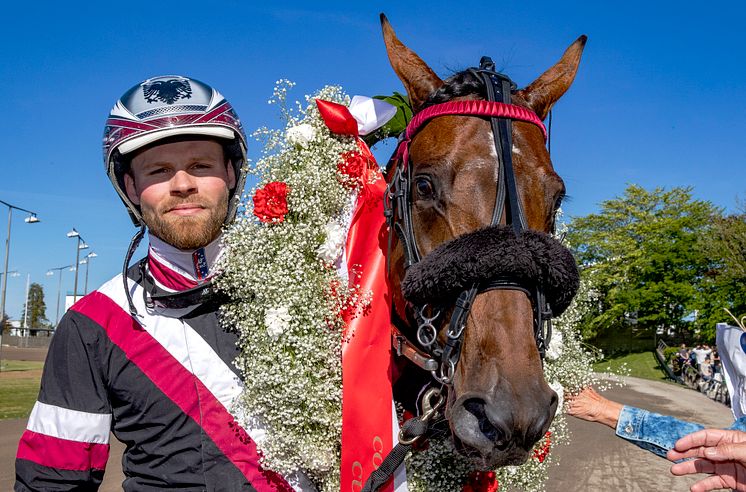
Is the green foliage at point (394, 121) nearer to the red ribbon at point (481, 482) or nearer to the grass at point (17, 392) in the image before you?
the red ribbon at point (481, 482)

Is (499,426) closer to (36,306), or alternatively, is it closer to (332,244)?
(332,244)

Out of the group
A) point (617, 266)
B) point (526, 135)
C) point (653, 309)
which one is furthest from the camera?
point (617, 266)

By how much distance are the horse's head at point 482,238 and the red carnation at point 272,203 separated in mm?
584

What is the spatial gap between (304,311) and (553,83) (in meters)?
1.49

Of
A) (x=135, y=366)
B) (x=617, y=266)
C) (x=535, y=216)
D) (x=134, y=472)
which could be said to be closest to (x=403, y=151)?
(x=535, y=216)

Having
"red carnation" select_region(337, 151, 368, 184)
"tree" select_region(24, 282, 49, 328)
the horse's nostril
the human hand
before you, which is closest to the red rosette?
"red carnation" select_region(337, 151, 368, 184)

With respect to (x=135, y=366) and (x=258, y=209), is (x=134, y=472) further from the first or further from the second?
(x=258, y=209)

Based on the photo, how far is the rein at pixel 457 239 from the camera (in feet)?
6.66

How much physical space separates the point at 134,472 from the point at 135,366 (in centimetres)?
45

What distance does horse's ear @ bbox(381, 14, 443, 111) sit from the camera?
8.70ft

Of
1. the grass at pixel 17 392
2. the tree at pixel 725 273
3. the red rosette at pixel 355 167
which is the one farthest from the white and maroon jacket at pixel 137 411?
the tree at pixel 725 273

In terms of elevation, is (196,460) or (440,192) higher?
(440,192)

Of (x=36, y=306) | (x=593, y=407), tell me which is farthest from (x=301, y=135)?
(x=36, y=306)

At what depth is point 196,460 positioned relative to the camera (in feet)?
8.62
